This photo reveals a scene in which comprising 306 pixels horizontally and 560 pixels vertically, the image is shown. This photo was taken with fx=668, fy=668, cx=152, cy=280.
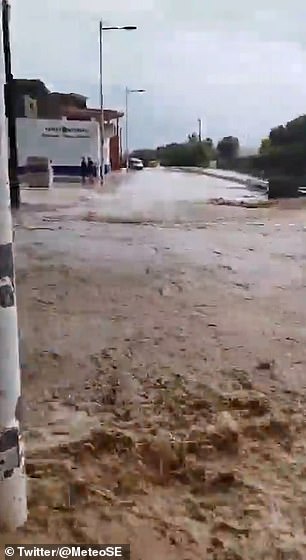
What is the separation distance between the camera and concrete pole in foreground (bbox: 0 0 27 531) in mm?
1597

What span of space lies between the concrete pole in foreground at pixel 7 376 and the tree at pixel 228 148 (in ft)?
42.2

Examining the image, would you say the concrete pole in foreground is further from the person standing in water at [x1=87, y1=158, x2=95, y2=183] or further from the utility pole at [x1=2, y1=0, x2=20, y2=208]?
the person standing in water at [x1=87, y1=158, x2=95, y2=183]

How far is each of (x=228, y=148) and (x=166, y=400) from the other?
1245 centimetres

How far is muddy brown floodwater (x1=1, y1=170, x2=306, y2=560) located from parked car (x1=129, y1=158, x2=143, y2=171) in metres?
8.52

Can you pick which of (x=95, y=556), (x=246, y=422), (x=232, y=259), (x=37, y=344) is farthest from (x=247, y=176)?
(x=95, y=556)

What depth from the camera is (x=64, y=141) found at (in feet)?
46.1

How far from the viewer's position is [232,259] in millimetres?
7043

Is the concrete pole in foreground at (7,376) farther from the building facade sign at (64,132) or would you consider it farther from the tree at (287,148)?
the tree at (287,148)

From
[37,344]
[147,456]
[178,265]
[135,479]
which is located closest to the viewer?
[135,479]

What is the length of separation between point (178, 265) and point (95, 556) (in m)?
4.91

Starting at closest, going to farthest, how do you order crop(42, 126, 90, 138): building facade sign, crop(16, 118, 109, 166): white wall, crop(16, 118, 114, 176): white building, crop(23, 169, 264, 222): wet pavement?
1. crop(23, 169, 264, 222): wet pavement
2. crop(16, 118, 109, 166): white wall
3. crop(16, 118, 114, 176): white building
4. crop(42, 126, 90, 138): building facade sign

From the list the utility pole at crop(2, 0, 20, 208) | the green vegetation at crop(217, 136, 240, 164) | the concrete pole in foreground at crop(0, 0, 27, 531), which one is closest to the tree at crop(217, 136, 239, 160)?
the green vegetation at crop(217, 136, 240, 164)

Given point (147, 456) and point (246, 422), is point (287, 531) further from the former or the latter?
point (246, 422)

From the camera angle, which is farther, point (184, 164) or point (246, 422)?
point (184, 164)
